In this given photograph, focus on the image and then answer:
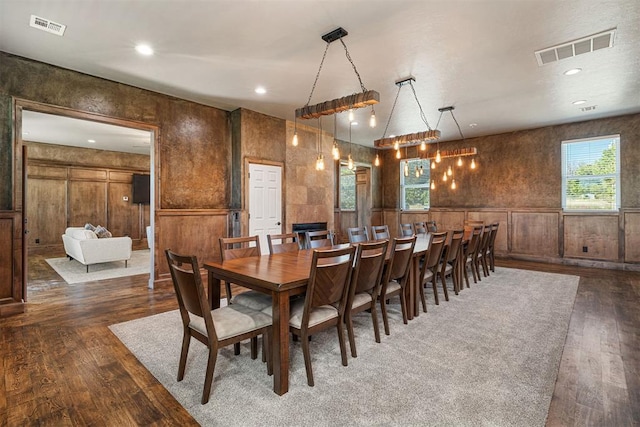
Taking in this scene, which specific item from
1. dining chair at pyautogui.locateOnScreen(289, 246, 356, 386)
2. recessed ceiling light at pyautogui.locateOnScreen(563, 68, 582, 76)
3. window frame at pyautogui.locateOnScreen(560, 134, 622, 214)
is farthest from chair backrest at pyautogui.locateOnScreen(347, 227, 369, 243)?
window frame at pyautogui.locateOnScreen(560, 134, 622, 214)

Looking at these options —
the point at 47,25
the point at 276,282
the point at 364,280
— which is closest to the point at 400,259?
the point at 364,280

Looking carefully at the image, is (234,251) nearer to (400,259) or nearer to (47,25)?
(400,259)

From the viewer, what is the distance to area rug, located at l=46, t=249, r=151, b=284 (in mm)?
5372

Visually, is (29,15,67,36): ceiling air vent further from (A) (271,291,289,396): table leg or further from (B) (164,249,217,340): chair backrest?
(A) (271,291,289,396): table leg

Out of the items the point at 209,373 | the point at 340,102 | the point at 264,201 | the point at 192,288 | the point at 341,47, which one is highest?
the point at 341,47

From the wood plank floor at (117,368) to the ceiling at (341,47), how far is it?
2.91m

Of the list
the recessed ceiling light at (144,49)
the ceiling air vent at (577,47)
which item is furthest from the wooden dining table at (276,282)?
the ceiling air vent at (577,47)

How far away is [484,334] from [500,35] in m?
2.91

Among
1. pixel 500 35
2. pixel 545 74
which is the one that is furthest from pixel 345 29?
pixel 545 74

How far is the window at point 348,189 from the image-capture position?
959 centimetres

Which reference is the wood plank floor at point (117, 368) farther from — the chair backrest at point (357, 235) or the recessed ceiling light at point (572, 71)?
the recessed ceiling light at point (572, 71)

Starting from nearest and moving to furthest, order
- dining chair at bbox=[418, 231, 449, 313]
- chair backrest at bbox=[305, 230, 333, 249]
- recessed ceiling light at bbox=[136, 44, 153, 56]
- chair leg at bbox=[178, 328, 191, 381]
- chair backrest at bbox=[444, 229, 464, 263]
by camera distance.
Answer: chair leg at bbox=[178, 328, 191, 381], recessed ceiling light at bbox=[136, 44, 153, 56], dining chair at bbox=[418, 231, 449, 313], chair backrest at bbox=[305, 230, 333, 249], chair backrest at bbox=[444, 229, 464, 263]

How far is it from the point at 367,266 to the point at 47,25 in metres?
3.69

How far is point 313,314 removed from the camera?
2258mm
